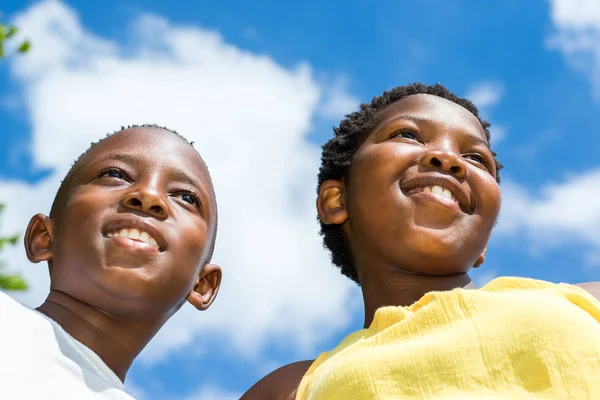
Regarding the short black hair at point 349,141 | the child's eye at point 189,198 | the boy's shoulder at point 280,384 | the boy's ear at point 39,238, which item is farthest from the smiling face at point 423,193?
the boy's ear at point 39,238

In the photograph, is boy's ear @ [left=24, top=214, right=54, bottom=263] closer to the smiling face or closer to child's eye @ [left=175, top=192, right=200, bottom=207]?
child's eye @ [left=175, top=192, right=200, bottom=207]

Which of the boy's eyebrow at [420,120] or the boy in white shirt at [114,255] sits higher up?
the boy's eyebrow at [420,120]

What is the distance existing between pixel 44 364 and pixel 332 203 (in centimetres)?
147

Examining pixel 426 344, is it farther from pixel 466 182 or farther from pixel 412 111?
pixel 412 111

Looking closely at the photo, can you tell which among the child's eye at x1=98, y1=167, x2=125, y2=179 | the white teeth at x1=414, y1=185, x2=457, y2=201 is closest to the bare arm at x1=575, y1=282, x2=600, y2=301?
the white teeth at x1=414, y1=185, x2=457, y2=201

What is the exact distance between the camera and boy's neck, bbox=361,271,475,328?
3148 mm

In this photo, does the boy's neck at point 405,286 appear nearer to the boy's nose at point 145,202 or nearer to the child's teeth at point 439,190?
the child's teeth at point 439,190

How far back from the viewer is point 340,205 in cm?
356

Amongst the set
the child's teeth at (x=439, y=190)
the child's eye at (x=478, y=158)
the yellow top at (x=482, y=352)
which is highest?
the child's eye at (x=478, y=158)

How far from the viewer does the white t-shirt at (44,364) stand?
2559mm

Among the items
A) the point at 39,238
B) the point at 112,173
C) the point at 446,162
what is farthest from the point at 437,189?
the point at 39,238

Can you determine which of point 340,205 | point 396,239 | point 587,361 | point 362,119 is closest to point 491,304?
point 587,361

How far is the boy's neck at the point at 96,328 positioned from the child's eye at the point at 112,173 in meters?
0.53

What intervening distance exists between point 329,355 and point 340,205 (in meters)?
0.79
